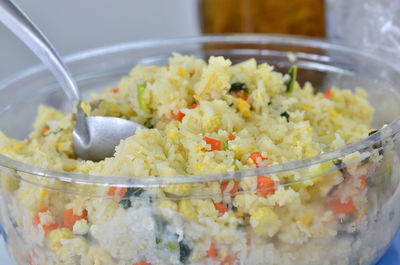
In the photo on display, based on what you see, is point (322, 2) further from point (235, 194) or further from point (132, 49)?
point (235, 194)

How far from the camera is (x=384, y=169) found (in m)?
1.00

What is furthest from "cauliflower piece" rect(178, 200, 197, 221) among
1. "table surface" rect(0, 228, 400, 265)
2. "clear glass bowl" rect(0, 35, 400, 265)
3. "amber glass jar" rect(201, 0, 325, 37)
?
"amber glass jar" rect(201, 0, 325, 37)

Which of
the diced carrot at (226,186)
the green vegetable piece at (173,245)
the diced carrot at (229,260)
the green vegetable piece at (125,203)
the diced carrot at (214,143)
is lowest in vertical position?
the diced carrot at (229,260)

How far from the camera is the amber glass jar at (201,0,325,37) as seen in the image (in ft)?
8.55

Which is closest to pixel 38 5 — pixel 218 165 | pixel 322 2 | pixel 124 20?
pixel 124 20

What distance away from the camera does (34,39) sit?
122 cm

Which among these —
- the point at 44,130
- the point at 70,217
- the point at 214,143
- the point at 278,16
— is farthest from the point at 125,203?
the point at 278,16

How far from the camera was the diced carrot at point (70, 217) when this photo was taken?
92 cm

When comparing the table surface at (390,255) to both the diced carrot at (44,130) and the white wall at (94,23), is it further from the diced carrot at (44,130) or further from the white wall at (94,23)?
the white wall at (94,23)

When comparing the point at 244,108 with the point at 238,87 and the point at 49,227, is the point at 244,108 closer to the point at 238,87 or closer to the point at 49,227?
the point at 238,87

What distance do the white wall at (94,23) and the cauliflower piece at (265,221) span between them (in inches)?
82.6

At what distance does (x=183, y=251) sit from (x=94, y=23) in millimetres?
2304

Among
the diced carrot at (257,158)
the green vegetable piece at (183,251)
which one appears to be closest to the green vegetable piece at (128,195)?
the green vegetable piece at (183,251)

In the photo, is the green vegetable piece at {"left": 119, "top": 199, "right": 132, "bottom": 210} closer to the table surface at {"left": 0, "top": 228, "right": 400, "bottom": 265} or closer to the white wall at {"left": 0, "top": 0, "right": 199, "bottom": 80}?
the table surface at {"left": 0, "top": 228, "right": 400, "bottom": 265}
